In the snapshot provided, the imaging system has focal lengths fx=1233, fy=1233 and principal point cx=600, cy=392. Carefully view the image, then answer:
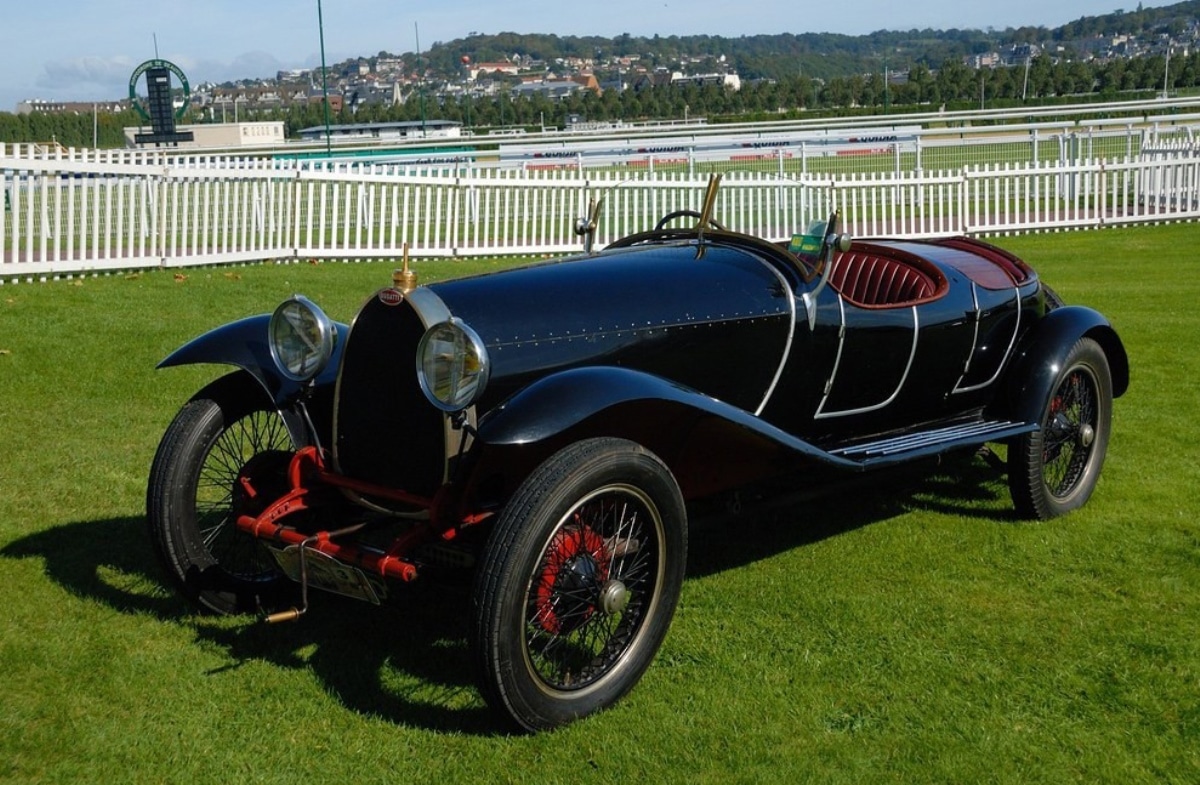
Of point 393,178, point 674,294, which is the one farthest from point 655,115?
point 674,294

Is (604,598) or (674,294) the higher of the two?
(674,294)

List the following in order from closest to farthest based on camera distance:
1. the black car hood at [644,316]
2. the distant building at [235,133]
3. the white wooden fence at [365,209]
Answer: the black car hood at [644,316], the white wooden fence at [365,209], the distant building at [235,133]

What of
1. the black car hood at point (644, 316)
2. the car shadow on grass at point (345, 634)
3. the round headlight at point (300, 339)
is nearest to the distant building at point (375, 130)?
the car shadow on grass at point (345, 634)

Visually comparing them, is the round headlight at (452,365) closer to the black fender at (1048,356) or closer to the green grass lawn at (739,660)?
the green grass lawn at (739,660)

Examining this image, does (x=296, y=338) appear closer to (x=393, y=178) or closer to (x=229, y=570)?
(x=229, y=570)

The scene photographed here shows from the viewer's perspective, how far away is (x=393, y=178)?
1642cm

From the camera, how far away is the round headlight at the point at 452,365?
3797 millimetres

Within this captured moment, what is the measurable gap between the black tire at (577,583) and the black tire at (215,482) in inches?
48.8

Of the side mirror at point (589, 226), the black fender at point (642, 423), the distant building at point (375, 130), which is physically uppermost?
the distant building at point (375, 130)

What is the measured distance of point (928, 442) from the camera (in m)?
5.18

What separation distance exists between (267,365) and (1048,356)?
11.2ft

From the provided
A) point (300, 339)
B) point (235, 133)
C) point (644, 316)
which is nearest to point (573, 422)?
point (644, 316)

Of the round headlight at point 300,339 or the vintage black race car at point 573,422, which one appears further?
the round headlight at point 300,339

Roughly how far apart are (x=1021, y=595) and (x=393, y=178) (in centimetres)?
1300
